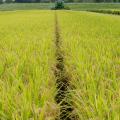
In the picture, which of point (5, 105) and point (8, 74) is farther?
point (8, 74)

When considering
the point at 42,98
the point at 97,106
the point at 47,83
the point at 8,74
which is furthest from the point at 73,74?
the point at 97,106

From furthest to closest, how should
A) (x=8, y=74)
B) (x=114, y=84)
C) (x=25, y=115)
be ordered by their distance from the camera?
Result: (x=8, y=74)
(x=114, y=84)
(x=25, y=115)

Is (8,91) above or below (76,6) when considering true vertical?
above

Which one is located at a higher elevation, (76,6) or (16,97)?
(16,97)

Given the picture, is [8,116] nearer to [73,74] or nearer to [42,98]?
[42,98]

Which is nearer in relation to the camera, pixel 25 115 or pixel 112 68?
pixel 25 115

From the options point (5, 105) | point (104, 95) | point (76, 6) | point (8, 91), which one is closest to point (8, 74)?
point (8, 91)

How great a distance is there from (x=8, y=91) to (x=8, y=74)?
591 mm

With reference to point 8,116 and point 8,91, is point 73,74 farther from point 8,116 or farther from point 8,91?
point 8,116

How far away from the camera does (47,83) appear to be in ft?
7.82

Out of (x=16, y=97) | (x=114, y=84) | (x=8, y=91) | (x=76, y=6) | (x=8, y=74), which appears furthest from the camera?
(x=76, y=6)

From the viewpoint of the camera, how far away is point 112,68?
2.80m

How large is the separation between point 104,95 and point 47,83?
52cm

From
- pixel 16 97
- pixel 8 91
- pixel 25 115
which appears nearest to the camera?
pixel 25 115
